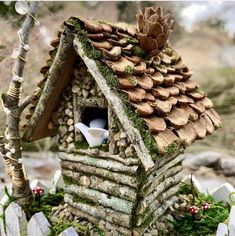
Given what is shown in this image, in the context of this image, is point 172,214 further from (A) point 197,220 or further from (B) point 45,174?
(B) point 45,174

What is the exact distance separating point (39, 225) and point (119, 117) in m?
0.85

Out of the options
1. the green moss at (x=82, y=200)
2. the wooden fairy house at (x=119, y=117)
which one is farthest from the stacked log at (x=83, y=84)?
the green moss at (x=82, y=200)

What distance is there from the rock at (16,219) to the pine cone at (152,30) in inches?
47.1

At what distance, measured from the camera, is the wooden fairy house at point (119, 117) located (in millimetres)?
2172

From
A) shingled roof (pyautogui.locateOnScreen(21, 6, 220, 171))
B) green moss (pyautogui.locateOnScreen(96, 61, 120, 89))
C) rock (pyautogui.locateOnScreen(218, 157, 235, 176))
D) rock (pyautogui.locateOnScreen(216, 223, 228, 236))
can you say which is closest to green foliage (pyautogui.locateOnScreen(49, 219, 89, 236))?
shingled roof (pyautogui.locateOnScreen(21, 6, 220, 171))

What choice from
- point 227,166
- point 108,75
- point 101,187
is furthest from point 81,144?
point 227,166

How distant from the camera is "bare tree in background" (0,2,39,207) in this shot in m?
2.42

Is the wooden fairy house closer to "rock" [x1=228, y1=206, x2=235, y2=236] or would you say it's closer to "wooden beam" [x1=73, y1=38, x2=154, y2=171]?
"wooden beam" [x1=73, y1=38, x2=154, y2=171]

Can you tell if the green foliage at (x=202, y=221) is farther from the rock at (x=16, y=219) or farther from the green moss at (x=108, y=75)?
the green moss at (x=108, y=75)

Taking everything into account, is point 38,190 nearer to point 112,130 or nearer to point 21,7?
point 112,130

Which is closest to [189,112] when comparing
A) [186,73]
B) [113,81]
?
[186,73]

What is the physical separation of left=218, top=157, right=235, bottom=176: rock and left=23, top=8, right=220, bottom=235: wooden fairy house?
10.1 feet

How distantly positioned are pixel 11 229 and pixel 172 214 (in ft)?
3.27

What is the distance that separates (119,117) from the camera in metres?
2.19
